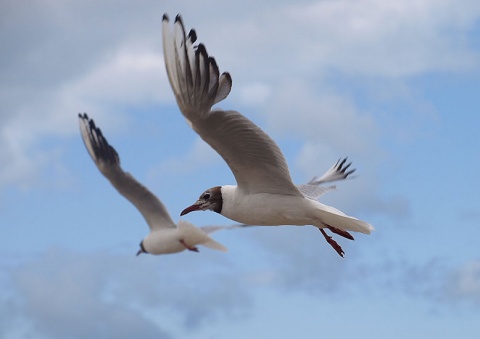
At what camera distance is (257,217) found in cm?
841

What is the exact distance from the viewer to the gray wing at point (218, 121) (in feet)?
23.9

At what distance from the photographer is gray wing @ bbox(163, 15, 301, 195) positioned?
23.9 ft

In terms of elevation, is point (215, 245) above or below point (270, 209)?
above

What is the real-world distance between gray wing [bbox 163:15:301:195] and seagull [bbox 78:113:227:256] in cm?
854

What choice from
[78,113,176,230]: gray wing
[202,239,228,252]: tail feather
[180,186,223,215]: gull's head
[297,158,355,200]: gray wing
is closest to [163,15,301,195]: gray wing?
[180,186,223,215]: gull's head

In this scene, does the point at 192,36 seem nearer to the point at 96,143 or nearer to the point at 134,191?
the point at 134,191

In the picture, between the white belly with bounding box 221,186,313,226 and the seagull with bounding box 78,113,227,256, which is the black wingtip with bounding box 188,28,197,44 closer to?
the white belly with bounding box 221,186,313,226

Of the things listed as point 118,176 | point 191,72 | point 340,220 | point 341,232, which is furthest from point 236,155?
point 118,176

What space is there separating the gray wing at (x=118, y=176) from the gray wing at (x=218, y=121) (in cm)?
875

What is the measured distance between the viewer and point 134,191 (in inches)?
673

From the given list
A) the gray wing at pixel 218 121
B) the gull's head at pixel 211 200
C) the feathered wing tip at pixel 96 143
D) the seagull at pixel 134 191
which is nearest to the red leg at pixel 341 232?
the gray wing at pixel 218 121

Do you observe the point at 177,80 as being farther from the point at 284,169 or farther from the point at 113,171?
the point at 113,171

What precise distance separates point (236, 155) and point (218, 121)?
1.71ft

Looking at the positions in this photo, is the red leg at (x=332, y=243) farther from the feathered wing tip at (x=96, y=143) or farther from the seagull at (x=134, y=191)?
the feathered wing tip at (x=96, y=143)
